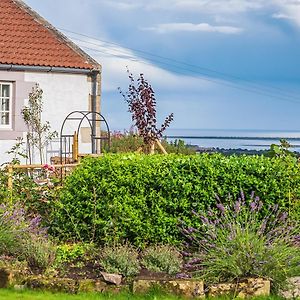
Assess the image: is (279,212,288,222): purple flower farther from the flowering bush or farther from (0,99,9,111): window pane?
(0,99,9,111): window pane

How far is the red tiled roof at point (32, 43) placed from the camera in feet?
67.6

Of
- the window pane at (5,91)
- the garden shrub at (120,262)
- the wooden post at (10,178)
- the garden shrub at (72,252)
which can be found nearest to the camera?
the garden shrub at (120,262)

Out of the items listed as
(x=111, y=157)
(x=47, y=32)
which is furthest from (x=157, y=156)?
(x=47, y=32)

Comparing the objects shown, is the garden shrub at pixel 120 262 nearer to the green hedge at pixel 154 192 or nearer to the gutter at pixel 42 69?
the green hedge at pixel 154 192

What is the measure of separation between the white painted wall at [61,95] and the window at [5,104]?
2.05 ft

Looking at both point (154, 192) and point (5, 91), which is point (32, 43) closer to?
point (5, 91)

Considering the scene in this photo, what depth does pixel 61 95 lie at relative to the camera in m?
21.2

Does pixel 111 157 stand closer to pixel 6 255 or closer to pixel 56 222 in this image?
pixel 56 222

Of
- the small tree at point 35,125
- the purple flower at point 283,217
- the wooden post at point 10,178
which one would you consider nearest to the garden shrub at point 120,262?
the purple flower at point 283,217

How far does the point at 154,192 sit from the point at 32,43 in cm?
1160

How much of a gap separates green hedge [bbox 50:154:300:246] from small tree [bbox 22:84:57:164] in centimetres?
945

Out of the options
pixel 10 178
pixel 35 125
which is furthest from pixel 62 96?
pixel 10 178

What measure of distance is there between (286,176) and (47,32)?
42.0 ft

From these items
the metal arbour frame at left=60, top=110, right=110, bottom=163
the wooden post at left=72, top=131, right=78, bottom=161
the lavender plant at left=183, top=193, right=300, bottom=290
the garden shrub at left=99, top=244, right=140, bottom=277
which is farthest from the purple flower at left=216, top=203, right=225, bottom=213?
the metal arbour frame at left=60, top=110, right=110, bottom=163
